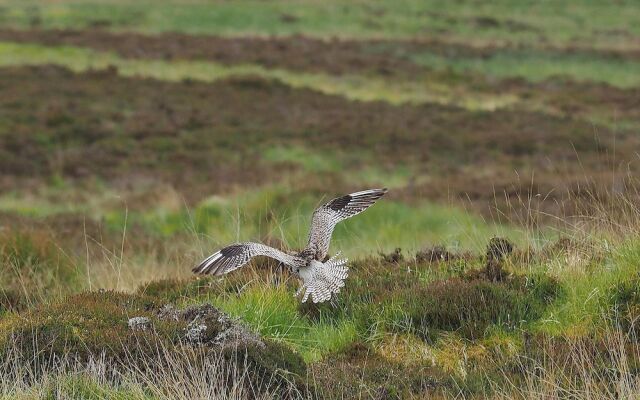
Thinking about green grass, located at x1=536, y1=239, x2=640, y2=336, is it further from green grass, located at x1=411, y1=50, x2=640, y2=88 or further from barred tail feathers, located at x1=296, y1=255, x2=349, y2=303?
green grass, located at x1=411, y1=50, x2=640, y2=88

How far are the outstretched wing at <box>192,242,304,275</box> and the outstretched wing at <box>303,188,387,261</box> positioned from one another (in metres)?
0.49

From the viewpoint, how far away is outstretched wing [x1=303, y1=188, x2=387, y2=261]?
6820mm

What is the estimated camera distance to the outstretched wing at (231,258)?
19.8 ft

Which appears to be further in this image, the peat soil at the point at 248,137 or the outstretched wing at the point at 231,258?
the peat soil at the point at 248,137

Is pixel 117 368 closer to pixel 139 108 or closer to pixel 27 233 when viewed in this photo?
pixel 27 233

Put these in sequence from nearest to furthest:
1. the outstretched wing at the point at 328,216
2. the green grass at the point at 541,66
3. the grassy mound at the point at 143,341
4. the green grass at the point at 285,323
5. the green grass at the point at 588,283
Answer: the grassy mound at the point at 143,341 < the green grass at the point at 588,283 < the green grass at the point at 285,323 < the outstretched wing at the point at 328,216 < the green grass at the point at 541,66

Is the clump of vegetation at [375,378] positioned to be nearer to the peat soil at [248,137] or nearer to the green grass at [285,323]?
the green grass at [285,323]

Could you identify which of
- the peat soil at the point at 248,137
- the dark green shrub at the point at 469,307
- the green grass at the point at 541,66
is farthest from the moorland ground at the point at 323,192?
the green grass at the point at 541,66

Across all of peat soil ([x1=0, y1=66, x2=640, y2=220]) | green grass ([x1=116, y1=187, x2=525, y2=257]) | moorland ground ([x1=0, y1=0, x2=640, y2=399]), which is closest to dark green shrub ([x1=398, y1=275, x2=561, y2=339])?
moorland ground ([x1=0, y1=0, x2=640, y2=399])

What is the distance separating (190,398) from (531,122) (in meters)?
26.3

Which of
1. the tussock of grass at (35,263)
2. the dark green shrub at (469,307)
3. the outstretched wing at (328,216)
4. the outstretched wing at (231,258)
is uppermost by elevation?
the outstretched wing at (231,258)

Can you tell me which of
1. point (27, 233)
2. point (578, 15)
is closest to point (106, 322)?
point (27, 233)

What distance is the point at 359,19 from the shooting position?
62.4 m

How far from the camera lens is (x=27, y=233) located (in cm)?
1087
